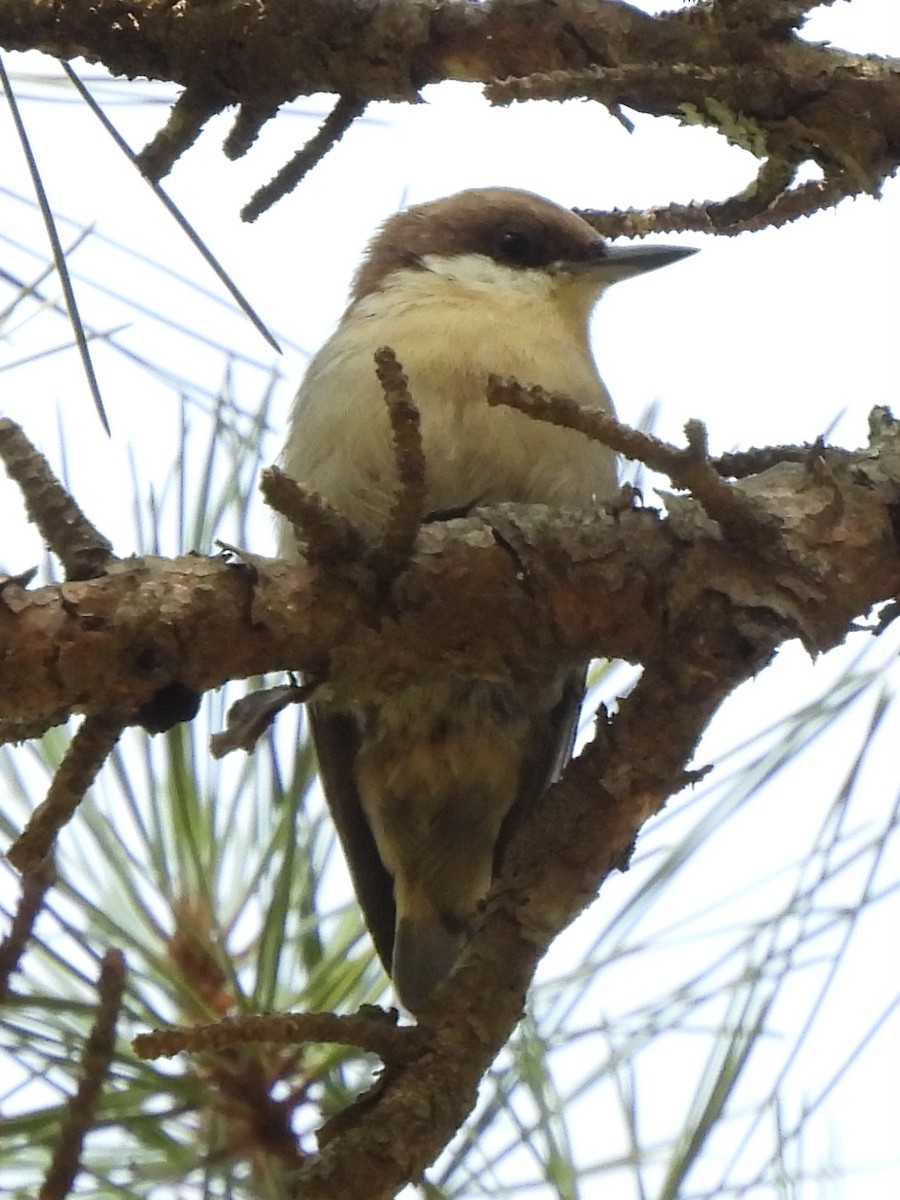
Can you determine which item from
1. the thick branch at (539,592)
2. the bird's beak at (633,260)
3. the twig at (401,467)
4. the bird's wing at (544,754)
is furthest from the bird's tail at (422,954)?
the bird's beak at (633,260)

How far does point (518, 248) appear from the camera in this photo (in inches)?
101

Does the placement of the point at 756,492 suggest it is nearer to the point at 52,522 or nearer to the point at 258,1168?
the point at 52,522

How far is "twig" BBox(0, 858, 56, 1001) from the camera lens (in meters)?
1.28

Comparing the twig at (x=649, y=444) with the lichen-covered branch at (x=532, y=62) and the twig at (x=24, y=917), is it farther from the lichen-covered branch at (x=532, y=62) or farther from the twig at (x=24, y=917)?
the twig at (x=24, y=917)

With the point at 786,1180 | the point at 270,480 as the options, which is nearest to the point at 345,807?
the point at 786,1180

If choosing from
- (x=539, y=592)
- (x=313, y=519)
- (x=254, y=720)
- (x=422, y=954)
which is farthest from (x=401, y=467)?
(x=422, y=954)

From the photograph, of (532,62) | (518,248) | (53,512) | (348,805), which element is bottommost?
(53,512)

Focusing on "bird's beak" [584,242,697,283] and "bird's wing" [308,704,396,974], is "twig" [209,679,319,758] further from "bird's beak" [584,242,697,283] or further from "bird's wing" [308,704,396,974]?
"bird's beak" [584,242,697,283]

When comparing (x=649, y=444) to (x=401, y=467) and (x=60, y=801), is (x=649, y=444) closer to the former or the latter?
(x=401, y=467)

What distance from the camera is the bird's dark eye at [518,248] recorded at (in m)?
2.54

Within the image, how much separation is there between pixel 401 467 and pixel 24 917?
0.50 m

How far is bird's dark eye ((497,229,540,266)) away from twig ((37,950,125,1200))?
1.59m

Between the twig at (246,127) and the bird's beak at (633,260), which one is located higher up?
the bird's beak at (633,260)

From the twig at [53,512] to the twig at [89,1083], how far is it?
316 millimetres
